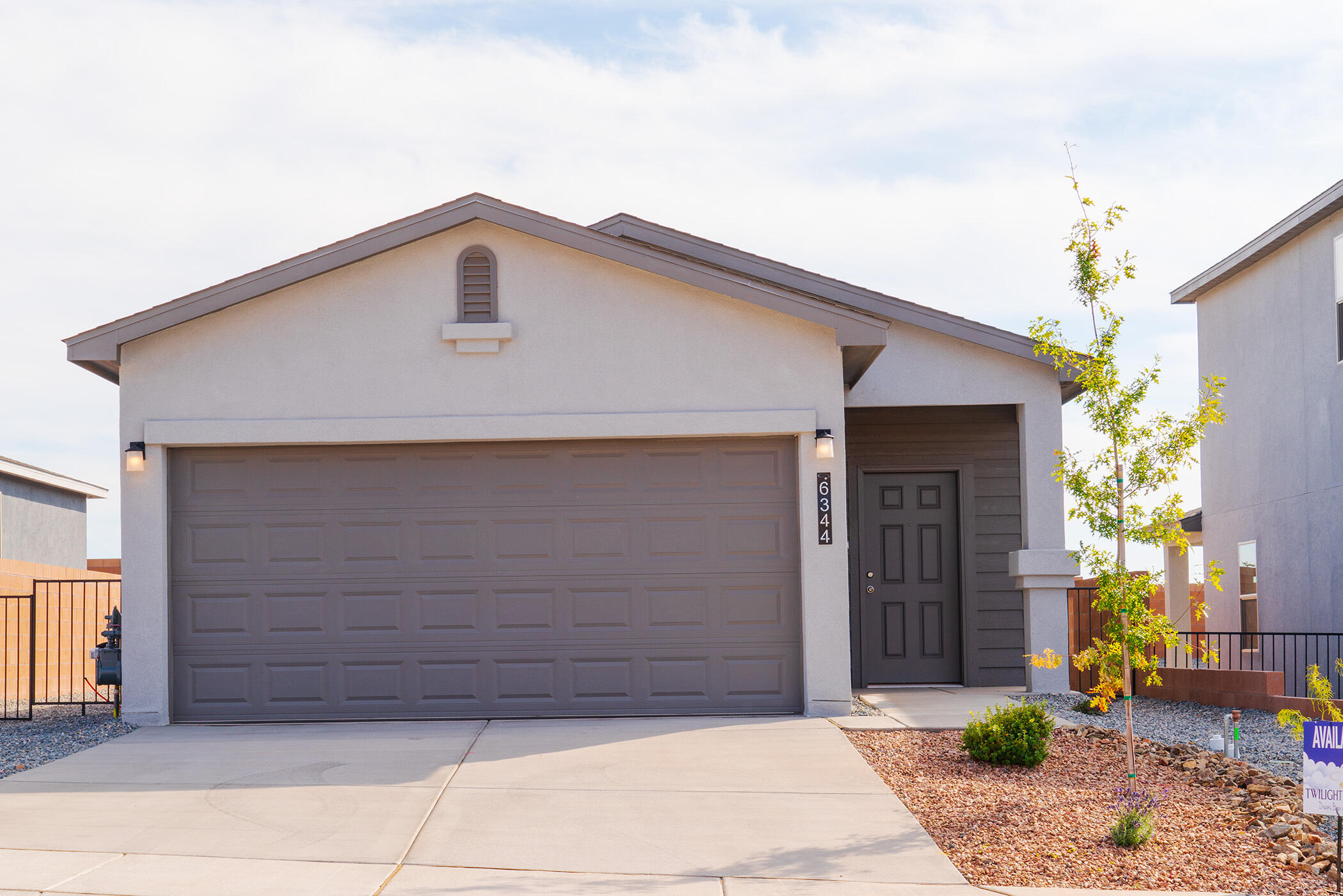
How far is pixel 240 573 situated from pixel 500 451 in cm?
261

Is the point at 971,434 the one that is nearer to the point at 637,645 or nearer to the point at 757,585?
the point at 757,585

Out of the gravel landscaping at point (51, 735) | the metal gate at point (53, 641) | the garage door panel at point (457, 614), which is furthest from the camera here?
the metal gate at point (53, 641)

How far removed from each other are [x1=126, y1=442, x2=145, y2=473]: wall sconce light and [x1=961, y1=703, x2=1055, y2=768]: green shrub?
747 centimetres

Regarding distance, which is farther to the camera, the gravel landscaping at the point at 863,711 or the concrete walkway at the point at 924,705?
the gravel landscaping at the point at 863,711

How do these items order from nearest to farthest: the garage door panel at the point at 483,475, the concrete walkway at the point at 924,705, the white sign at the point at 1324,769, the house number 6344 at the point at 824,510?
the white sign at the point at 1324,769 → the concrete walkway at the point at 924,705 → the house number 6344 at the point at 824,510 → the garage door panel at the point at 483,475

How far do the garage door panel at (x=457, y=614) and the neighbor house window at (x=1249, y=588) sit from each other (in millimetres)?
8974

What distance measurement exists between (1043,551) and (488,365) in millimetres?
6066

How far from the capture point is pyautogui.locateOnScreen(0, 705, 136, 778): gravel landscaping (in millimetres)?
9266

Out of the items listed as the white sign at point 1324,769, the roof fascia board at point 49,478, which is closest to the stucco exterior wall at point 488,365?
the white sign at point 1324,769

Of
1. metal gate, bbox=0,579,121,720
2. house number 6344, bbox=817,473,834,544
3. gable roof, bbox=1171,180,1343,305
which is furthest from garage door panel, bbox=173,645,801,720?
gable roof, bbox=1171,180,1343,305

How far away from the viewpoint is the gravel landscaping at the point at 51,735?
9266mm

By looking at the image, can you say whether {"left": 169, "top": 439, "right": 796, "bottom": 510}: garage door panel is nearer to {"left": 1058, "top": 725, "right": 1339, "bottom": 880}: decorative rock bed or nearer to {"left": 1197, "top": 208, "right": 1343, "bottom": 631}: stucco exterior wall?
{"left": 1058, "top": 725, "right": 1339, "bottom": 880}: decorative rock bed

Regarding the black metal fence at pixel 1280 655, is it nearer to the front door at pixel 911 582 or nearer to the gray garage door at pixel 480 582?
the front door at pixel 911 582

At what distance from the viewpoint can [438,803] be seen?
298 inches
